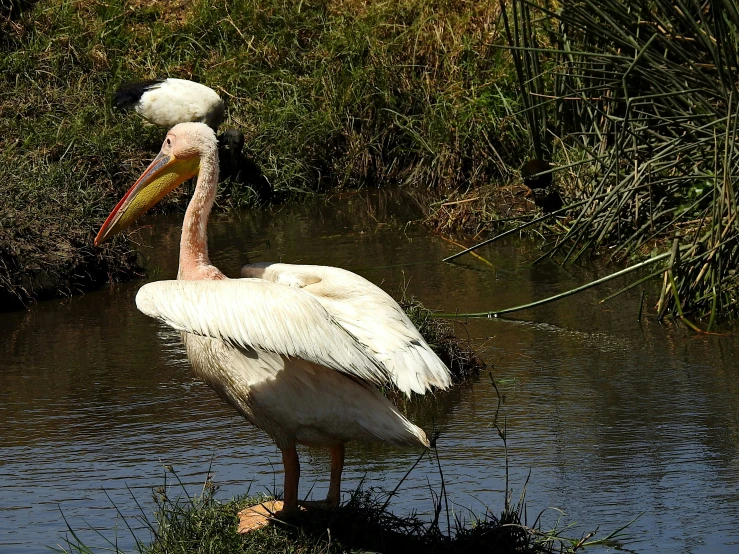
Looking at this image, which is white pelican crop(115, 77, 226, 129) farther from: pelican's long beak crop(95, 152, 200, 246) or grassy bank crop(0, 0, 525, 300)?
pelican's long beak crop(95, 152, 200, 246)

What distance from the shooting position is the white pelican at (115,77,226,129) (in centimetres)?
927

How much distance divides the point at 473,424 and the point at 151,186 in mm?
1556

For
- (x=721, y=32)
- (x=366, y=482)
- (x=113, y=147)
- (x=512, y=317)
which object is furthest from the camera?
(x=113, y=147)

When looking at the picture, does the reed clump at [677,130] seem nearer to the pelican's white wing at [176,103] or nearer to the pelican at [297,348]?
the pelican at [297,348]

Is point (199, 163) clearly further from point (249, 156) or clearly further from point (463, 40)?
point (463, 40)

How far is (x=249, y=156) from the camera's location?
9375mm

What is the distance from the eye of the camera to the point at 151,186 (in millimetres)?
4301

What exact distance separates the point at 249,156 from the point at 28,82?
2188mm

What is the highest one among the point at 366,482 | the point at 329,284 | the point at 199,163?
the point at 199,163

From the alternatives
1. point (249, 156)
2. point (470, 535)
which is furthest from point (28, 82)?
point (470, 535)

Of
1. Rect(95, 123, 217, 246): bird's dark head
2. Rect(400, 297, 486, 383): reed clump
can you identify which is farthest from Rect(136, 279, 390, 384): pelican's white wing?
Result: Rect(400, 297, 486, 383): reed clump

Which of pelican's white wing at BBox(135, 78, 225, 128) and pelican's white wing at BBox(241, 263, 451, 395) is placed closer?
pelican's white wing at BBox(241, 263, 451, 395)

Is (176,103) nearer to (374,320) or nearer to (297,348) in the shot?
(374,320)

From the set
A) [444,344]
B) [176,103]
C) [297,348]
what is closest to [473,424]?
[444,344]
